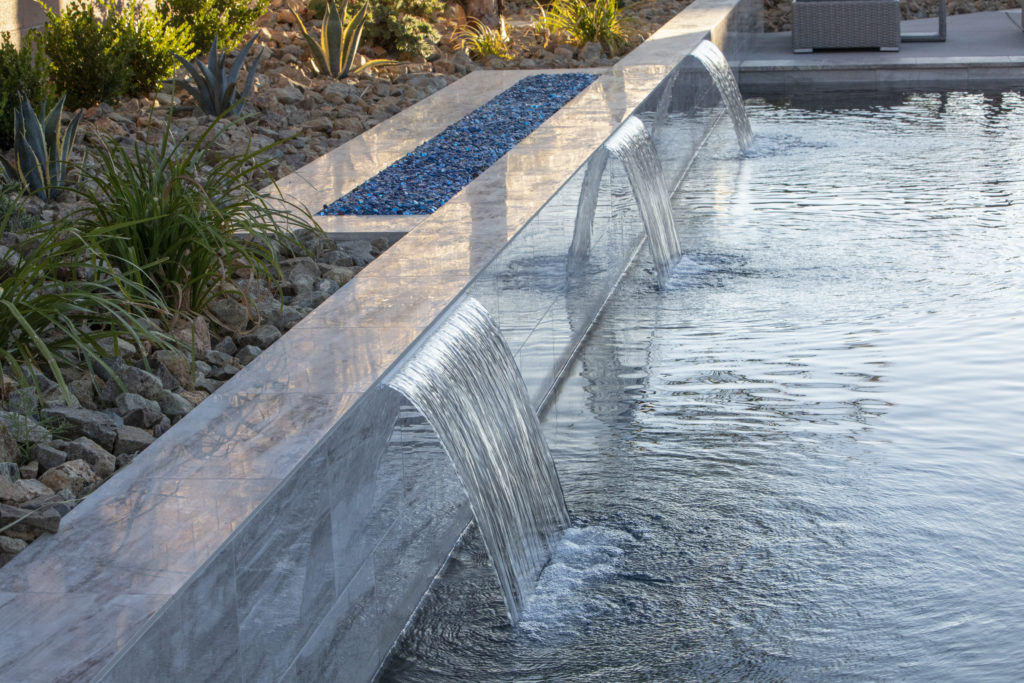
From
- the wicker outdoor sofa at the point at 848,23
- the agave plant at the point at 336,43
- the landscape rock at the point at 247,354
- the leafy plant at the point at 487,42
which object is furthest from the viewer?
the wicker outdoor sofa at the point at 848,23

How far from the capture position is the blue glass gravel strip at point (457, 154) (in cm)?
592

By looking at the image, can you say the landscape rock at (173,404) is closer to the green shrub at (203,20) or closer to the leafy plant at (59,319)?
the leafy plant at (59,319)

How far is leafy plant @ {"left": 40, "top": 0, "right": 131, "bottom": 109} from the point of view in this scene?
7750mm

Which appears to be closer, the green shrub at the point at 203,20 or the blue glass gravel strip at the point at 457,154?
the blue glass gravel strip at the point at 457,154

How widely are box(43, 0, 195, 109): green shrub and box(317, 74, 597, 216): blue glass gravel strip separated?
6.81ft

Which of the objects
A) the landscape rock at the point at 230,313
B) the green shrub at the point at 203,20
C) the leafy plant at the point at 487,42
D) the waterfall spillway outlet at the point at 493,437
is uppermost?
the green shrub at the point at 203,20

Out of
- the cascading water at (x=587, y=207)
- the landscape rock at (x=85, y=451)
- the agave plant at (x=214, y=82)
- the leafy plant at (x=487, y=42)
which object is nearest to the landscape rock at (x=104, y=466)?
the landscape rock at (x=85, y=451)

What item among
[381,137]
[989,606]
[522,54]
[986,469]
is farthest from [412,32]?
[989,606]

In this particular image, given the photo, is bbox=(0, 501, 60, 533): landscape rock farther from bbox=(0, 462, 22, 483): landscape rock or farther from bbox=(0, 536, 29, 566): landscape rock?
bbox=(0, 462, 22, 483): landscape rock

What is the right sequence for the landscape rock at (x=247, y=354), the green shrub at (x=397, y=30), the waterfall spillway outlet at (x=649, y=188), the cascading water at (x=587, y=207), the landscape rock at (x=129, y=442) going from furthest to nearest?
1. the green shrub at (x=397, y=30)
2. the waterfall spillway outlet at (x=649, y=188)
3. the cascading water at (x=587, y=207)
4. the landscape rock at (x=247, y=354)
5. the landscape rock at (x=129, y=442)

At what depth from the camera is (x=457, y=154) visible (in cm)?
716

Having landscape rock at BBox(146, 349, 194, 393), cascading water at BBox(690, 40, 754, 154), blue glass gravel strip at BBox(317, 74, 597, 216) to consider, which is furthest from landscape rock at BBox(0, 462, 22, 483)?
cascading water at BBox(690, 40, 754, 154)

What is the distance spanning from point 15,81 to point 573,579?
443 centimetres

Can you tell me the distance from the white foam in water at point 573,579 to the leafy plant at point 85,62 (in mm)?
5250
